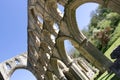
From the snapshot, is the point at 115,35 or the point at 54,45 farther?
the point at 115,35

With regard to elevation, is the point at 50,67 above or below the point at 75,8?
below

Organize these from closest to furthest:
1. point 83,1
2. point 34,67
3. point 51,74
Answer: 1. point 83,1
2. point 51,74
3. point 34,67

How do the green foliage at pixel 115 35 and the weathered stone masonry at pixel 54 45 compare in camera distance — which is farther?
the green foliage at pixel 115 35

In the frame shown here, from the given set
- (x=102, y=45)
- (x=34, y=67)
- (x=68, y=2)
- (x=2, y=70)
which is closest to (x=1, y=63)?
(x=2, y=70)

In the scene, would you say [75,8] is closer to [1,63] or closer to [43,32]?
[43,32]

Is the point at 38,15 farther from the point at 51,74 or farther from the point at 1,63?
the point at 1,63

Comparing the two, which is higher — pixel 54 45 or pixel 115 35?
pixel 54 45

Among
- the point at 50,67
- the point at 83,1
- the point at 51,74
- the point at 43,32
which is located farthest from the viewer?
the point at 51,74

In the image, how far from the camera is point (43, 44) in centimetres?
2467

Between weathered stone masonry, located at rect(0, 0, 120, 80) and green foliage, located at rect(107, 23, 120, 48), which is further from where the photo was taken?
green foliage, located at rect(107, 23, 120, 48)

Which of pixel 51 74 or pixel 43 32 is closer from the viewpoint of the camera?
pixel 43 32

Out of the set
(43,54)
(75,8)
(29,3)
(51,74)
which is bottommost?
(51,74)

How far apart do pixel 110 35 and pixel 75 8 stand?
1069 centimetres

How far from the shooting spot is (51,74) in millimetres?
26156
